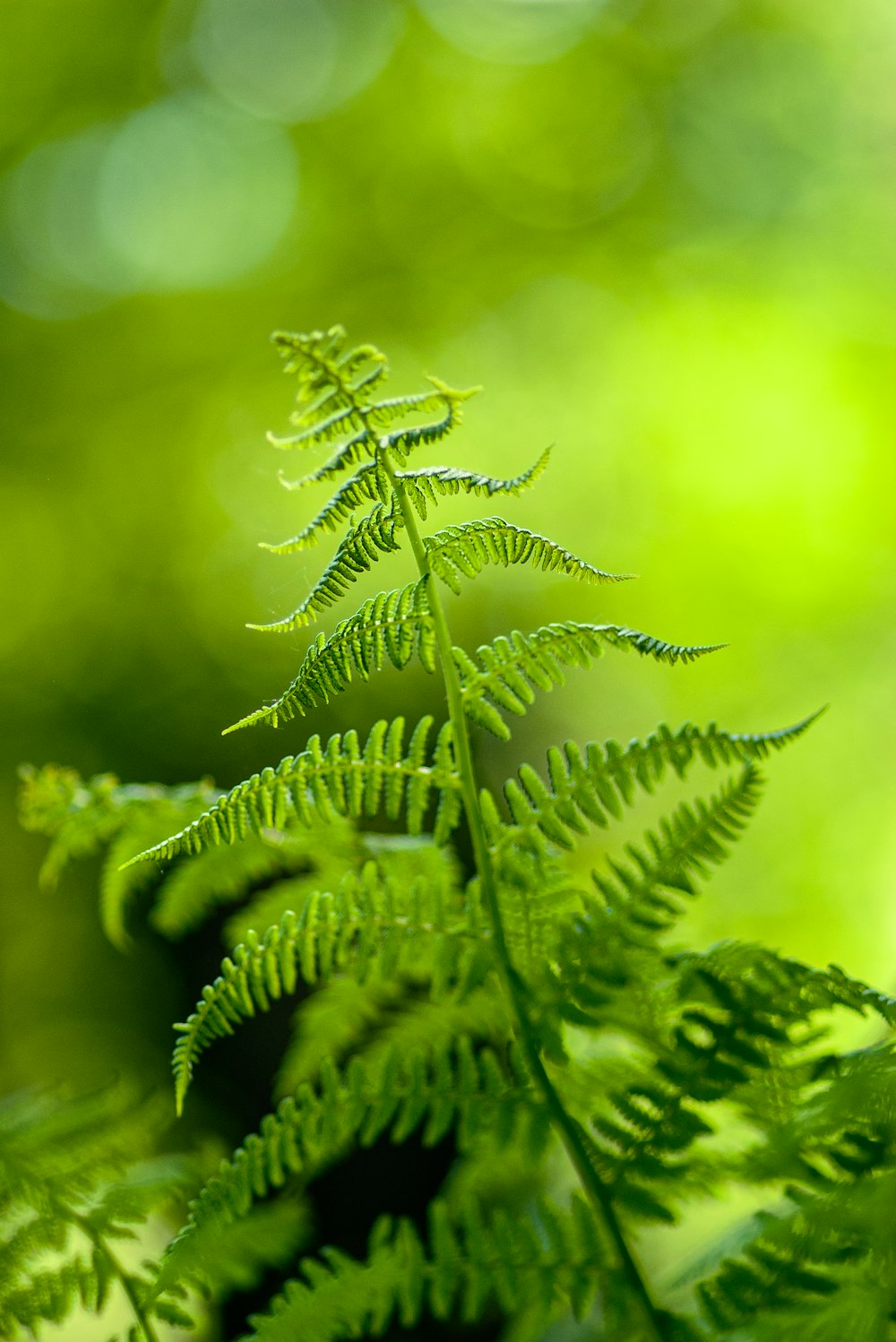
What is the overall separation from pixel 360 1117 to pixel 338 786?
0.15 metres

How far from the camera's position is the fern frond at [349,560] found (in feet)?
1.41

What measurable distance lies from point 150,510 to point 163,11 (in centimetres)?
164

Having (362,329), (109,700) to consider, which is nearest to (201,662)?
(109,700)

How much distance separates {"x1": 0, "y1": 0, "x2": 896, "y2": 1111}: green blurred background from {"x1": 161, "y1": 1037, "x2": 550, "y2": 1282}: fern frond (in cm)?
117

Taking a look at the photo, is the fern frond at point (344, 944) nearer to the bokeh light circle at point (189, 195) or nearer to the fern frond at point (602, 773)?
the fern frond at point (602, 773)

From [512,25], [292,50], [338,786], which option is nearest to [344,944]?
[338,786]

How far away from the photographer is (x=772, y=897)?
7.15 ft

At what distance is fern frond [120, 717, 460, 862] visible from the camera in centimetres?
44

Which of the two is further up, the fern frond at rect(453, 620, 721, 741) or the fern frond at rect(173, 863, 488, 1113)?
the fern frond at rect(453, 620, 721, 741)

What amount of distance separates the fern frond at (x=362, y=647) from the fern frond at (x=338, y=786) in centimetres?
3

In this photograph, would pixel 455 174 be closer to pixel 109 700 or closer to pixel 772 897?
pixel 109 700

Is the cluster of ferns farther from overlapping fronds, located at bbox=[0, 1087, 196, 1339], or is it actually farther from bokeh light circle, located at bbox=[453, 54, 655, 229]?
bokeh light circle, located at bbox=[453, 54, 655, 229]

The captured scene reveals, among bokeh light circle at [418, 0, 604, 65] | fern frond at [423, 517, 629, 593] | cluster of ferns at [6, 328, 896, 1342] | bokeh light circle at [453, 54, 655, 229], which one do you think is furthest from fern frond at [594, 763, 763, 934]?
bokeh light circle at [418, 0, 604, 65]

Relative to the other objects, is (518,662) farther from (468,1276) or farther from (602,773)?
(468,1276)
